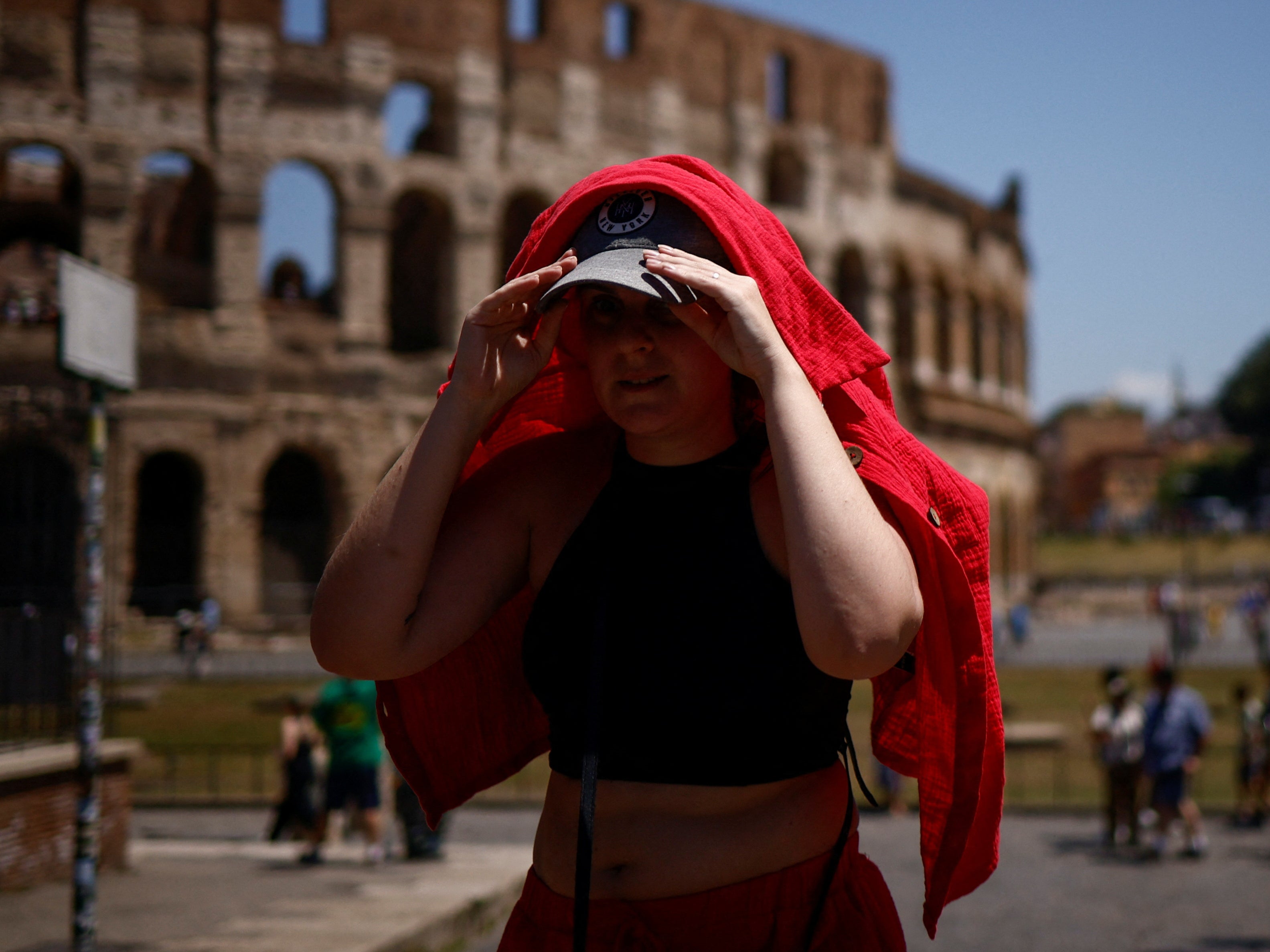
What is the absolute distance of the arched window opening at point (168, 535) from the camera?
Result: 2581cm

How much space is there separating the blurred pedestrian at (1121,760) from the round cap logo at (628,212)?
9876 mm

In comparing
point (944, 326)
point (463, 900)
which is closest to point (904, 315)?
point (944, 326)

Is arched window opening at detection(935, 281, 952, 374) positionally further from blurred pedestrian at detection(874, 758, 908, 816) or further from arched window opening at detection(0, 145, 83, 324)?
blurred pedestrian at detection(874, 758, 908, 816)

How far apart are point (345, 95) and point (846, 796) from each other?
28.1m

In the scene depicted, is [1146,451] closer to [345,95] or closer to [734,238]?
[345,95]

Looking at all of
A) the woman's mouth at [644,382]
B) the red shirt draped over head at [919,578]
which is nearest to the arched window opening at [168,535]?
the red shirt draped over head at [919,578]

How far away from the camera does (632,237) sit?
193 cm

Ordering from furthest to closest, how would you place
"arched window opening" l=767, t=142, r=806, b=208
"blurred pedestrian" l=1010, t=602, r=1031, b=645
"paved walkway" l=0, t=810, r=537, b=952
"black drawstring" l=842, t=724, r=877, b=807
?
"arched window opening" l=767, t=142, r=806, b=208
"blurred pedestrian" l=1010, t=602, r=1031, b=645
"paved walkway" l=0, t=810, r=537, b=952
"black drawstring" l=842, t=724, r=877, b=807

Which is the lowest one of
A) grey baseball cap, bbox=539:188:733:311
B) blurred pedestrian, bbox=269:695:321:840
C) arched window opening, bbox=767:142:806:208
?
blurred pedestrian, bbox=269:695:321:840

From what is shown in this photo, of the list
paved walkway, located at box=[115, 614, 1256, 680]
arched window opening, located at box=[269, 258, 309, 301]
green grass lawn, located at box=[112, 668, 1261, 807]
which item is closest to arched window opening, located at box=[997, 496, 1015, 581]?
paved walkway, located at box=[115, 614, 1256, 680]

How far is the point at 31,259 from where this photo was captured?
92.0 feet

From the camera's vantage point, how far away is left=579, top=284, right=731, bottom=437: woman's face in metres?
1.92

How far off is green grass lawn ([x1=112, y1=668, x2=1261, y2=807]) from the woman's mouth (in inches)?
473

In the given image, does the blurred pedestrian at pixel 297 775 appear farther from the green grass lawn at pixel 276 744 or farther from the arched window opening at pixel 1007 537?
the arched window opening at pixel 1007 537
